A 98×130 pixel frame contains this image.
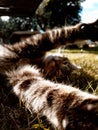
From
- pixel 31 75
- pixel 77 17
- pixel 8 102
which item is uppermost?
pixel 31 75

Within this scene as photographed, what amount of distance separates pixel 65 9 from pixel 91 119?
20730 mm

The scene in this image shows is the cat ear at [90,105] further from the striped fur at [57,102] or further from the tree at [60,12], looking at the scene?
Answer: the tree at [60,12]

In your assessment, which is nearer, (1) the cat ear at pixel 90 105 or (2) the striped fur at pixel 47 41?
(1) the cat ear at pixel 90 105

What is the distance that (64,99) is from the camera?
1.33 meters

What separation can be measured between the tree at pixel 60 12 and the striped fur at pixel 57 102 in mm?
15503

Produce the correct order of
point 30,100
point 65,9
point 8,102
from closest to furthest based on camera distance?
point 30,100
point 8,102
point 65,9

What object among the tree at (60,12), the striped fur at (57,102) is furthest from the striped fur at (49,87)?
the tree at (60,12)

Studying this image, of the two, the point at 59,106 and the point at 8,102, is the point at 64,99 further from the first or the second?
the point at 8,102

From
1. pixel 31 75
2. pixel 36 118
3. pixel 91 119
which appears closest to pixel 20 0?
pixel 31 75

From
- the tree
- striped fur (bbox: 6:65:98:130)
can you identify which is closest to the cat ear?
striped fur (bbox: 6:65:98:130)

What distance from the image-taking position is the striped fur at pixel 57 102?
44.5 inches

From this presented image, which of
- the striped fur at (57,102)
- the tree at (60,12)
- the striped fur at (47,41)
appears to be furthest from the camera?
the tree at (60,12)

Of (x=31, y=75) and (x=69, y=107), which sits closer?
(x=69, y=107)

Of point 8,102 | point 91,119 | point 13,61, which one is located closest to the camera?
point 91,119
